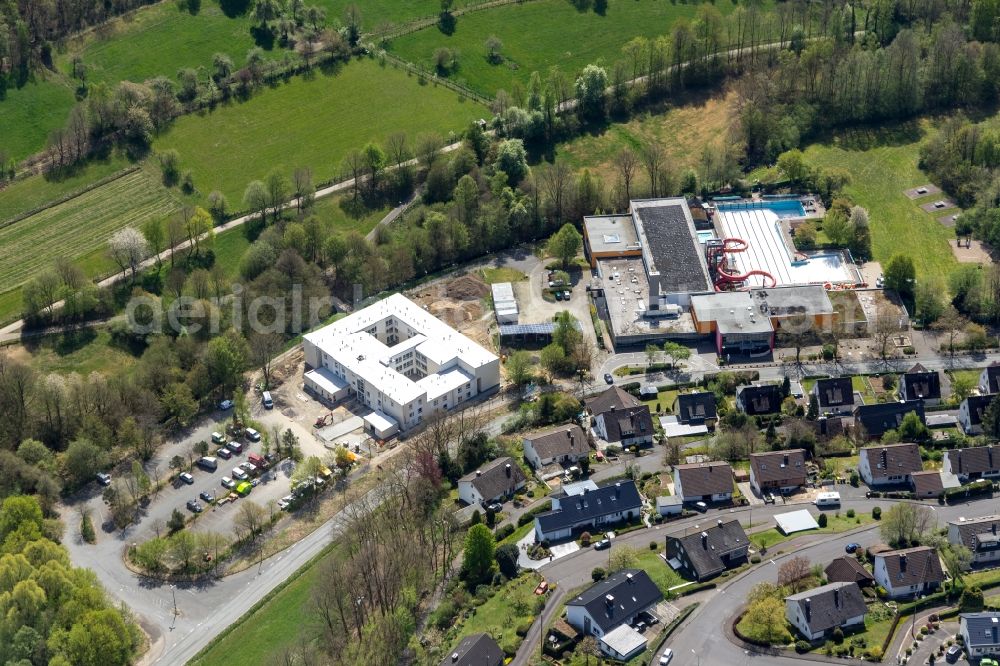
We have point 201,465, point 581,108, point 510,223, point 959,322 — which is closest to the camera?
point 201,465

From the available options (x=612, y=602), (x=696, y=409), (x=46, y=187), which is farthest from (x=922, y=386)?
(x=46, y=187)

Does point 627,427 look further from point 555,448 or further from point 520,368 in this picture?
point 520,368

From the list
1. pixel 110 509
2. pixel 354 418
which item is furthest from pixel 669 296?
pixel 110 509

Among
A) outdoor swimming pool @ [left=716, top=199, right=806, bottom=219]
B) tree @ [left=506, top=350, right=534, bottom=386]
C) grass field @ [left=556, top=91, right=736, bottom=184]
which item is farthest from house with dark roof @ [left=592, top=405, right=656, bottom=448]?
grass field @ [left=556, top=91, right=736, bottom=184]

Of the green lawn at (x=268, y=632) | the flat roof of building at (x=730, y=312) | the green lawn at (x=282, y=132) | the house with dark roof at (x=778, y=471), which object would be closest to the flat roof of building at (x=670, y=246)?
the flat roof of building at (x=730, y=312)

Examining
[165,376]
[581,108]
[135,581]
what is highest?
[581,108]

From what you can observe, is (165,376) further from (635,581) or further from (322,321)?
(635,581)
